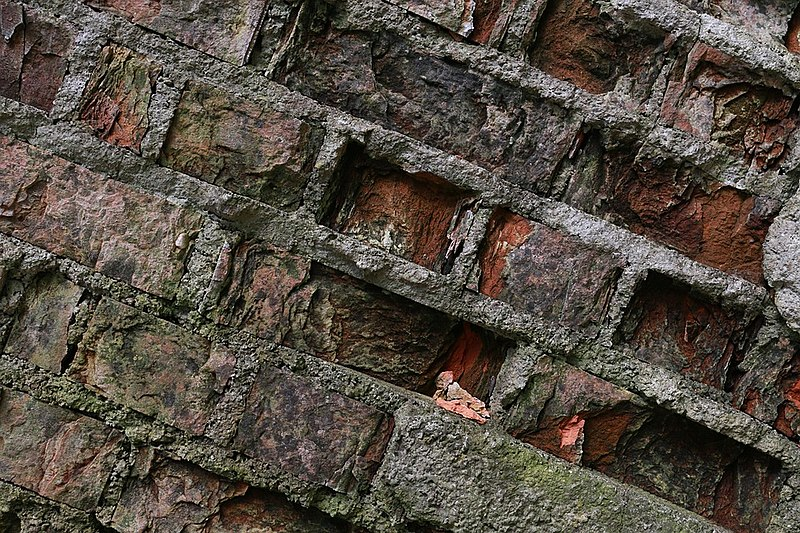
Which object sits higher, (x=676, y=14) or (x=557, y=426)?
(x=676, y=14)

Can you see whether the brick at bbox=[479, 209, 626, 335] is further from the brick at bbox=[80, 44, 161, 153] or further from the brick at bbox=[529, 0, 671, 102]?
the brick at bbox=[80, 44, 161, 153]

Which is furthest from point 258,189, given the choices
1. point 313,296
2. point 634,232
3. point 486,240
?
point 634,232

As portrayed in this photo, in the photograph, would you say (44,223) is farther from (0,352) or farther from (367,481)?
(367,481)

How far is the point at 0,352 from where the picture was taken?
2.20ft

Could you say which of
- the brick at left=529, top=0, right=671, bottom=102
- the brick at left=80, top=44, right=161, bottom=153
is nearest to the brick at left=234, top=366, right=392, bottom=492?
the brick at left=80, top=44, right=161, bottom=153

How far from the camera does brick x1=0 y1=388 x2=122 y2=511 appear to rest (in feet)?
2.21

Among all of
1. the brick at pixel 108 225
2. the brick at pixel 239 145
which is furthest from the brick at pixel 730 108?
the brick at pixel 108 225

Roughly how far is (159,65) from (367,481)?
1.34 ft

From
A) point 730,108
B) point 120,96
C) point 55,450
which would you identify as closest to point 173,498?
point 55,450

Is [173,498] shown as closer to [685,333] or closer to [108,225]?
[108,225]

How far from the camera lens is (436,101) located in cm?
69

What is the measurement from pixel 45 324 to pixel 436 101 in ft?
1.30

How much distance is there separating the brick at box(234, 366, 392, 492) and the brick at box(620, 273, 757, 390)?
0.25 m

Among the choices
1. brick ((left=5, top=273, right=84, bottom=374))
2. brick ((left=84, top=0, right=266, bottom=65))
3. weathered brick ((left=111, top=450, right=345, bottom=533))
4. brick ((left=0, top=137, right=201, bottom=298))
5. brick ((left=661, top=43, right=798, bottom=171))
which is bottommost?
weathered brick ((left=111, top=450, right=345, bottom=533))
